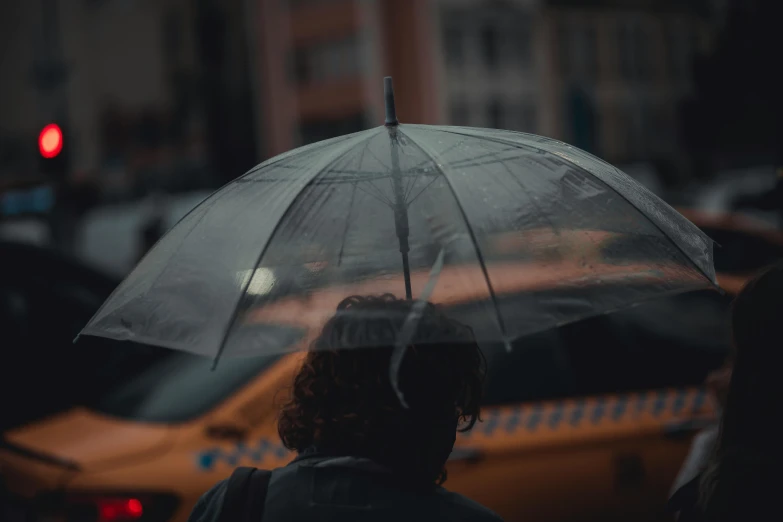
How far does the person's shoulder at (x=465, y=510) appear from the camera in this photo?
5.92ft

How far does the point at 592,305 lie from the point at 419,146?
1.78 ft

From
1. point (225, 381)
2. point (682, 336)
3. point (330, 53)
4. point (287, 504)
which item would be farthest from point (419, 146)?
point (330, 53)

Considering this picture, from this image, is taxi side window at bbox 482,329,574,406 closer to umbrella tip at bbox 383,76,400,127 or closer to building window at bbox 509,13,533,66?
umbrella tip at bbox 383,76,400,127

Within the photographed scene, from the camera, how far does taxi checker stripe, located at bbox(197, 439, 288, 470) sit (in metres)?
3.84

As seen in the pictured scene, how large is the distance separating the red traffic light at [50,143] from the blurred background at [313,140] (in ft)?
0.05

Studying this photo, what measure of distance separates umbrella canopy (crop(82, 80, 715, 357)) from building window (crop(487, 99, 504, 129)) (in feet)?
132

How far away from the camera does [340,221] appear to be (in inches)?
84.3

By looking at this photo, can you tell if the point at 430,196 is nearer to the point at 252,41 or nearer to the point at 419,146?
the point at 419,146

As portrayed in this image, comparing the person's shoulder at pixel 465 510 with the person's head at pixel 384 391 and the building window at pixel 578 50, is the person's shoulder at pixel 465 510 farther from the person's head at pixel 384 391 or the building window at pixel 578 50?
the building window at pixel 578 50

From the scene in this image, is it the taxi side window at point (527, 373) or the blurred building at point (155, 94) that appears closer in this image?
the taxi side window at point (527, 373)

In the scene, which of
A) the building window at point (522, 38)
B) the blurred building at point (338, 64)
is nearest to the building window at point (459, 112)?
the blurred building at point (338, 64)

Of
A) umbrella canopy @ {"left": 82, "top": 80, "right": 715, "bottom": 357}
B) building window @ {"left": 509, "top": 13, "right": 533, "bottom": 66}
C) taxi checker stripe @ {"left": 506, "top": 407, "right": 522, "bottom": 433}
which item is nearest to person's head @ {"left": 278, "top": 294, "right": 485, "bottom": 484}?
umbrella canopy @ {"left": 82, "top": 80, "right": 715, "bottom": 357}

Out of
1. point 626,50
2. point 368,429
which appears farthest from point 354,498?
point 626,50

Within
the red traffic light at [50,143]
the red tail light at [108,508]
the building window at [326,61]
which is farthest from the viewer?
the building window at [326,61]
